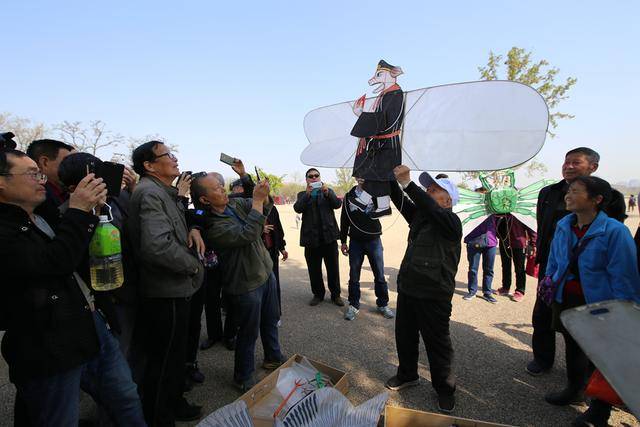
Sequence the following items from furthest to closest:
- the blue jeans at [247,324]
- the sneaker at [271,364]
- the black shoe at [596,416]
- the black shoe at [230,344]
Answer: the black shoe at [230,344]
the sneaker at [271,364]
the blue jeans at [247,324]
the black shoe at [596,416]

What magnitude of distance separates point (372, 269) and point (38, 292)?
3691 millimetres

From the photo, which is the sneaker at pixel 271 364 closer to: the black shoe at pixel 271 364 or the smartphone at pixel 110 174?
the black shoe at pixel 271 364

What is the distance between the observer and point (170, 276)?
212 cm

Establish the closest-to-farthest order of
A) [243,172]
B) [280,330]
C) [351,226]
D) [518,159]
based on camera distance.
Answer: [518,159] → [243,172] → [280,330] → [351,226]

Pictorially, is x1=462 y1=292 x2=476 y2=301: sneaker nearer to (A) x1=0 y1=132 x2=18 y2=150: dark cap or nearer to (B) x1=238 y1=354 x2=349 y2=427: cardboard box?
(B) x1=238 y1=354 x2=349 y2=427: cardboard box

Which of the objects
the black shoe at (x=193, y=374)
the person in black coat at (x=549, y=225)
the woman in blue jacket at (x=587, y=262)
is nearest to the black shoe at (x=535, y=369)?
the person in black coat at (x=549, y=225)

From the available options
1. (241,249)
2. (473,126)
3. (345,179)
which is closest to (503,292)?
(473,126)

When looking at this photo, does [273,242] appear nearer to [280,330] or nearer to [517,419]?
[280,330]

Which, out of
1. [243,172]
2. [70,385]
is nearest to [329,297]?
A: [243,172]

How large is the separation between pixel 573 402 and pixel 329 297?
10.9ft

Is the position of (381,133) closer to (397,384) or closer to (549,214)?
(549,214)

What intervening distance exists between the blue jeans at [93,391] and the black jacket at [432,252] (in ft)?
6.53

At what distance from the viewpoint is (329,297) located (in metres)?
5.28

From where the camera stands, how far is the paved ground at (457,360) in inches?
98.3
